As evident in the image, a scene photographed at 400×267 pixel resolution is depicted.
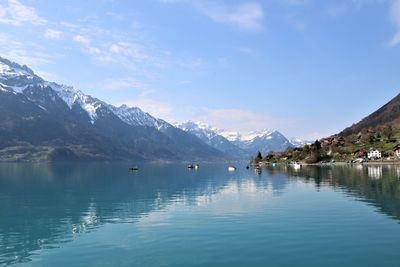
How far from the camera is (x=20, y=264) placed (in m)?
39.5

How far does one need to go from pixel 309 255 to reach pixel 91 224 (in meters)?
33.9

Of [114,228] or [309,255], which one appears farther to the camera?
[114,228]

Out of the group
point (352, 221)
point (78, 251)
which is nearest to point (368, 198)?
point (352, 221)

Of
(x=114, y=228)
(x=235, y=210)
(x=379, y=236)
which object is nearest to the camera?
(x=379, y=236)

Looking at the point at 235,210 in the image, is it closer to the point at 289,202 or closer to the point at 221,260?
the point at 289,202

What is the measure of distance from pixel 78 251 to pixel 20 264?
20.3 ft

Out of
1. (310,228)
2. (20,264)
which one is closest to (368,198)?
(310,228)

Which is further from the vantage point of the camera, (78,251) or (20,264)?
(78,251)

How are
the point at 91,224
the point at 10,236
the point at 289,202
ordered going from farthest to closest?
the point at 289,202, the point at 91,224, the point at 10,236

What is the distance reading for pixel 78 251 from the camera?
1742 inches

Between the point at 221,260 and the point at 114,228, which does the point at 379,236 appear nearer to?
the point at 221,260

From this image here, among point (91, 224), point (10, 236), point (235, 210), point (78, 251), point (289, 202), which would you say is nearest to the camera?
point (78, 251)

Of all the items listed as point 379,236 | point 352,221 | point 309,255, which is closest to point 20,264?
point 309,255

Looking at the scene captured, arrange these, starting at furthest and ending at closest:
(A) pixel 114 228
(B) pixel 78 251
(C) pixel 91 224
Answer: (C) pixel 91 224 → (A) pixel 114 228 → (B) pixel 78 251
